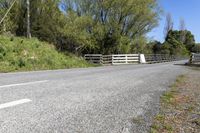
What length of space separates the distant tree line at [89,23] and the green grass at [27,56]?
4.97 metres

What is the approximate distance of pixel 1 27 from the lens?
24344 millimetres

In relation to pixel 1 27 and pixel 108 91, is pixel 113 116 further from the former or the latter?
pixel 1 27

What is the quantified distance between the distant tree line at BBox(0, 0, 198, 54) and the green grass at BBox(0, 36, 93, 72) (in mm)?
4970

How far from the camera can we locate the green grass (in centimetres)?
1817

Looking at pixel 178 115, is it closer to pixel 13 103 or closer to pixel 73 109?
pixel 73 109

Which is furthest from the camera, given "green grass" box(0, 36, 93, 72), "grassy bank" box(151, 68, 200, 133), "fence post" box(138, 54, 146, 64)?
"fence post" box(138, 54, 146, 64)

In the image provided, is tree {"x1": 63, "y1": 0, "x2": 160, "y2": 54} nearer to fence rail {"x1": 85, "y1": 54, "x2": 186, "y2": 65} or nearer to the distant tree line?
the distant tree line

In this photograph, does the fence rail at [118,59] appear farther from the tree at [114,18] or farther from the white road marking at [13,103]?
the white road marking at [13,103]

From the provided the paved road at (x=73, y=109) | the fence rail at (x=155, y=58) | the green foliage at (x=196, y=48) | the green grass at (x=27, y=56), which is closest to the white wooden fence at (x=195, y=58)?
the fence rail at (x=155, y=58)

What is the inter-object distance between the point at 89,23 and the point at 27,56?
12.5 meters

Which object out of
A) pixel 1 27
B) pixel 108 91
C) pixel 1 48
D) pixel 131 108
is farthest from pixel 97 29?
pixel 131 108

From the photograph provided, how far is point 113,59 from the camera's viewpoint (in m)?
32.9

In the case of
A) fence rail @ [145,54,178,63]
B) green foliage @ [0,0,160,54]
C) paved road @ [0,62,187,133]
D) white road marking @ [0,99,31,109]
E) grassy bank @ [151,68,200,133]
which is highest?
green foliage @ [0,0,160,54]

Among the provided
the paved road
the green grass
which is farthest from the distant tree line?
the paved road
